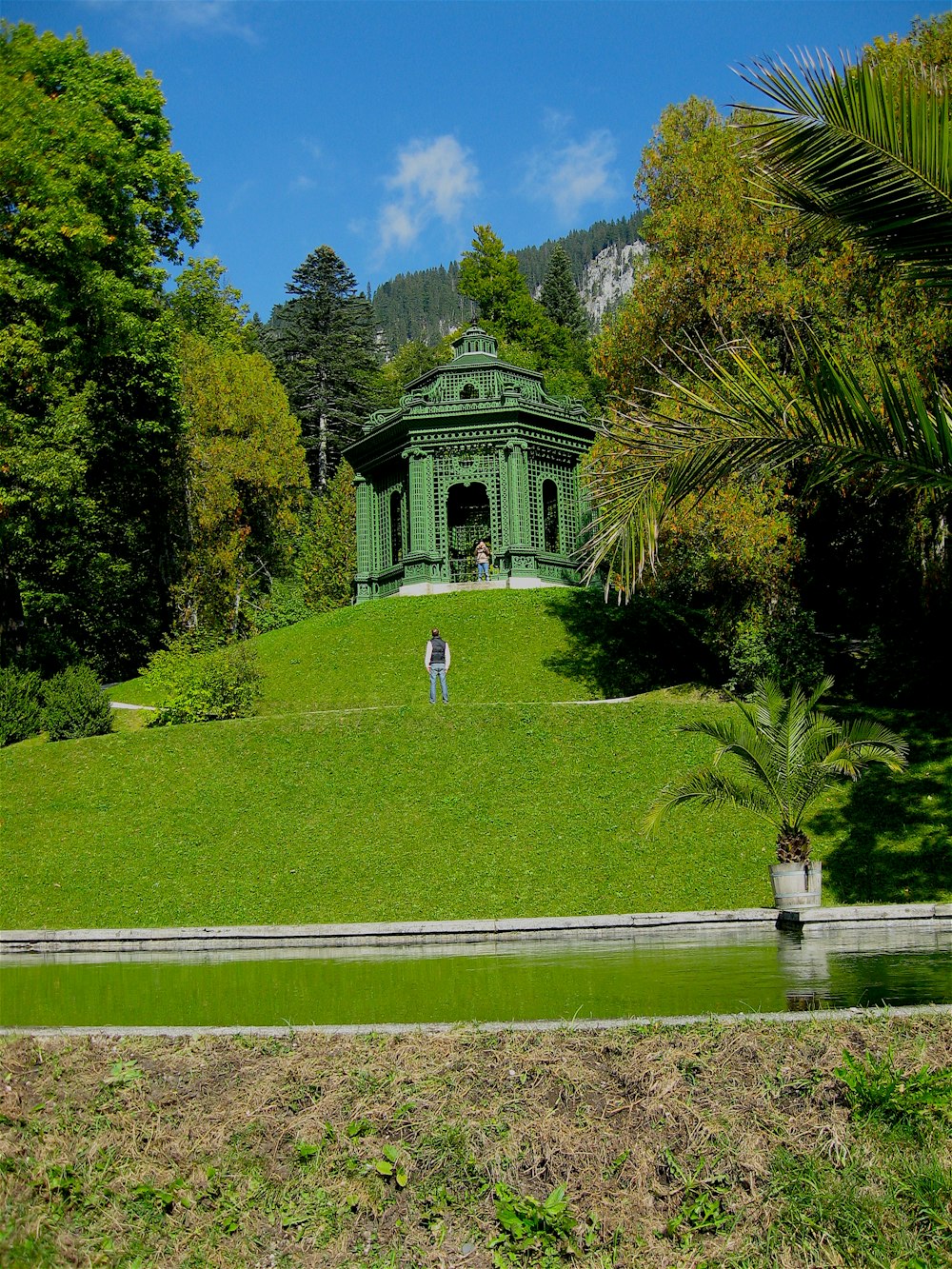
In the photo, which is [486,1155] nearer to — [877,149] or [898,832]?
[877,149]

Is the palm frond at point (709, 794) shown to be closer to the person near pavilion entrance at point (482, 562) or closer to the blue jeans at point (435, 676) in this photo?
the blue jeans at point (435, 676)

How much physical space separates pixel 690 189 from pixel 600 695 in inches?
417

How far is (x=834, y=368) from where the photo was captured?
650cm

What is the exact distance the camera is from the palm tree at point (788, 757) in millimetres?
10797

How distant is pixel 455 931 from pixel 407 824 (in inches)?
186

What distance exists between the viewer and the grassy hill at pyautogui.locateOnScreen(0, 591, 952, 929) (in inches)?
503

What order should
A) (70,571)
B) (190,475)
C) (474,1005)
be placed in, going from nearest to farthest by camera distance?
(474,1005) → (70,571) → (190,475)

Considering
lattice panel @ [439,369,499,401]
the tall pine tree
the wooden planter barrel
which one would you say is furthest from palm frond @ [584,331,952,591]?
the tall pine tree

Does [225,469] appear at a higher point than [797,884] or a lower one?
higher

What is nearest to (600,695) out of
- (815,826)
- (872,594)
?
(872,594)

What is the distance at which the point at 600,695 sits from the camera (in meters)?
22.2

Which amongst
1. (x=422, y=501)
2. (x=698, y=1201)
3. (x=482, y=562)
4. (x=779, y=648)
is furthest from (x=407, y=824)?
(x=422, y=501)

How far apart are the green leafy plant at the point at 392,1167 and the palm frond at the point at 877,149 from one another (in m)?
5.74

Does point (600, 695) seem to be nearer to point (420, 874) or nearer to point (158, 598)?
point (420, 874)
